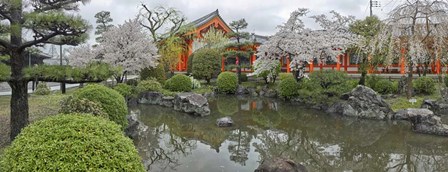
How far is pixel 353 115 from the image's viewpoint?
44.1ft

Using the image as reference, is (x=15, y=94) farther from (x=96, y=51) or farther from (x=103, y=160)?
(x=96, y=51)

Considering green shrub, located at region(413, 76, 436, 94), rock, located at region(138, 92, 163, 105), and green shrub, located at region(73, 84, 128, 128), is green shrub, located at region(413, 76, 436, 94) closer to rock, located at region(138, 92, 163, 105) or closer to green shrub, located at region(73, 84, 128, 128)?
rock, located at region(138, 92, 163, 105)

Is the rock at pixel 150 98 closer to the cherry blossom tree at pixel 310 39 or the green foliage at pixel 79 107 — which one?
the cherry blossom tree at pixel 310 39

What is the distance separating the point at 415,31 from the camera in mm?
13750

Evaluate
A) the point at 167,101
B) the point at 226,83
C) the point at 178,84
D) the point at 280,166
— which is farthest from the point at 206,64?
the point at 280,166

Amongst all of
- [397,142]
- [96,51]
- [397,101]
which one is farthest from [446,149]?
[96,51]

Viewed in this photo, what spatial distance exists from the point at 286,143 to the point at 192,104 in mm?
5206

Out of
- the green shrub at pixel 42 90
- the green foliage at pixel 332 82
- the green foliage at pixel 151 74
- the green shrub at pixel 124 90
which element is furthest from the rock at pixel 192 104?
the green shrub at pixel 42 90

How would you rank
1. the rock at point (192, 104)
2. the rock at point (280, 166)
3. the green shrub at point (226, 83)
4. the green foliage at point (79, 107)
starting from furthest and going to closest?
the green shrub at point (226, 83), the rock at point (192, 104), the green foliage at point (79, 107), the rock at point (280, 166)

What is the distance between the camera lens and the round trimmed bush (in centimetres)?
326

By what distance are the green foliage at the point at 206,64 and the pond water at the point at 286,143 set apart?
870 centimetres

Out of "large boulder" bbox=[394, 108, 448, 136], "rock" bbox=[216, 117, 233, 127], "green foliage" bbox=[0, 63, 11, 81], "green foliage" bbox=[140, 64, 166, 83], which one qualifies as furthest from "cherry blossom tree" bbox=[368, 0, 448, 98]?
"green foliage" bbox=[0, 63, 11, 81]

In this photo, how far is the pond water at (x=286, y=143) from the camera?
24.4 ft

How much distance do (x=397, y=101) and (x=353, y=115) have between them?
278 centimetres
